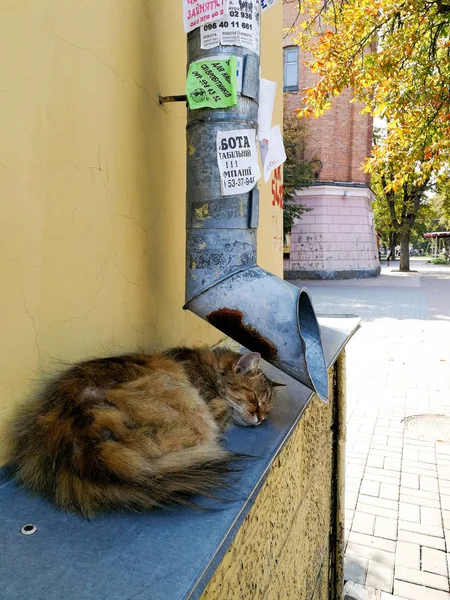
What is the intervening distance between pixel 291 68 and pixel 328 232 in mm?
7736

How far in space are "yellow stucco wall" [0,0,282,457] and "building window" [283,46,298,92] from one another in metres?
21.8

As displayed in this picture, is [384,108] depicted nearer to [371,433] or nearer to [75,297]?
[371,433]

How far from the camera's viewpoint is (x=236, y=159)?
67.9 inches

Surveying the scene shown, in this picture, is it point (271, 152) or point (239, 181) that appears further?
point (271, 152)

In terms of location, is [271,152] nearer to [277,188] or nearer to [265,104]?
[265,104]

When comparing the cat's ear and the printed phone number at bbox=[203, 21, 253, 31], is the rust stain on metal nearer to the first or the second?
the cat's ear

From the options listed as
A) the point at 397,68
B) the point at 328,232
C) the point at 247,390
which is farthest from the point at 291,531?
the point at 328,232

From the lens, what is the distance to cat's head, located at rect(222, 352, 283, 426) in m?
1.68

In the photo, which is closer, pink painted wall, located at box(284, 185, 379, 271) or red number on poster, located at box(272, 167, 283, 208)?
red number on poster, located at box(272, 167, 283, 208)

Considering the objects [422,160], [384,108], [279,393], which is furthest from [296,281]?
[279,393]

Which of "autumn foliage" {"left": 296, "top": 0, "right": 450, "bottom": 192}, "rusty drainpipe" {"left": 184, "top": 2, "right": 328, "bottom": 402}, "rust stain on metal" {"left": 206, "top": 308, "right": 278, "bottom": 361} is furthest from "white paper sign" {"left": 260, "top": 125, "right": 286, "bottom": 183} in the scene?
"autumn foliage" {"left": 296, "top": 0, "right": 450, "bottom": 192}

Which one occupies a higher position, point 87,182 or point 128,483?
point 87,182

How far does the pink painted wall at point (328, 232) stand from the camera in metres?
21.8

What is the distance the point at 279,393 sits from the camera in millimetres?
1943
